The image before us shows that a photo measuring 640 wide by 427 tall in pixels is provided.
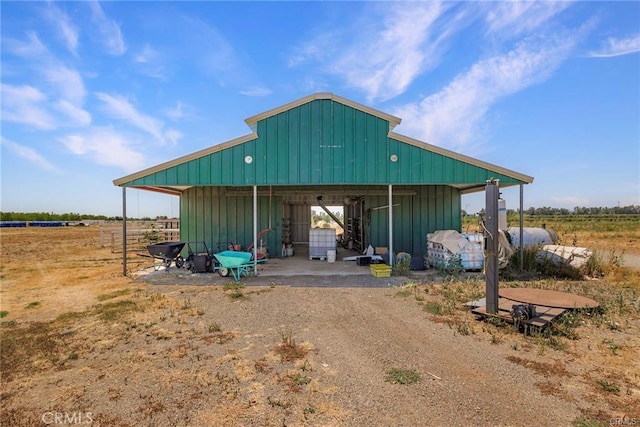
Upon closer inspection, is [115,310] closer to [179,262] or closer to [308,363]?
[308,363]

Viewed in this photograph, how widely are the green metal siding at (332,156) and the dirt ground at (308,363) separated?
3.89 meters

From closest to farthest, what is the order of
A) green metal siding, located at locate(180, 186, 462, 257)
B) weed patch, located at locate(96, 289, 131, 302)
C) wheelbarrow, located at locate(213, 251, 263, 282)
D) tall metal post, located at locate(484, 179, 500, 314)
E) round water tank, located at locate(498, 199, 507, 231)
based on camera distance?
tall metal post, located at locate(484, 179, 500, 314), round water tank, located at locate(498, 199, 507, 231), weed patch, located at locate(96, 289, 131, 302), wheelbarrow, located at locate(213, 251, 263, 282), green metal siding, located at locate(180, 186, 462, 257)

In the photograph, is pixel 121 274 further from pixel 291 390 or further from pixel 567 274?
pixel 567 274

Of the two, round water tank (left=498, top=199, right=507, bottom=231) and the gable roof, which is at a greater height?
the gable roof

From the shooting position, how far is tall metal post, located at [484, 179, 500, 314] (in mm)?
5430

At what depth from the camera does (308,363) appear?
400 cm

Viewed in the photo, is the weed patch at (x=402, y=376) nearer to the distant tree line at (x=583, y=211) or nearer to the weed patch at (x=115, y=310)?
the weed patch at (x=115, y=310)

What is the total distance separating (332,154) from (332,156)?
0.20 ft

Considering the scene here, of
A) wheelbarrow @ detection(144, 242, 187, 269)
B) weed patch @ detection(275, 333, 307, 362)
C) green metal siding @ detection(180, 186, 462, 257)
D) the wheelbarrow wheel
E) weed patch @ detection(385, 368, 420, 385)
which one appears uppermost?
green metal siding @ detection(180, 186, 462, 257)

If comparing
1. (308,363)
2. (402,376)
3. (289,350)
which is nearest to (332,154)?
(289,350)

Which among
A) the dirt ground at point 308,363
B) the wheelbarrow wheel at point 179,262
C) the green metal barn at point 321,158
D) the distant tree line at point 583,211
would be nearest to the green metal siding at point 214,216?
the wheelbarrow wheel at point 179,262

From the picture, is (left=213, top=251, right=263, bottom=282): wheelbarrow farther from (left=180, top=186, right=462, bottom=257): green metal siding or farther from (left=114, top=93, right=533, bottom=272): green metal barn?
(left=180, top=186, right=462, bottom=257): green metal siding

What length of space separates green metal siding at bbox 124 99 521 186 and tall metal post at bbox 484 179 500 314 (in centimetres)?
436

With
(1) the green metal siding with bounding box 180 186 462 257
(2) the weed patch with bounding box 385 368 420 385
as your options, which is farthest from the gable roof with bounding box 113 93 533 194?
(2) the weed patch with bounding box 385 368 420 385
